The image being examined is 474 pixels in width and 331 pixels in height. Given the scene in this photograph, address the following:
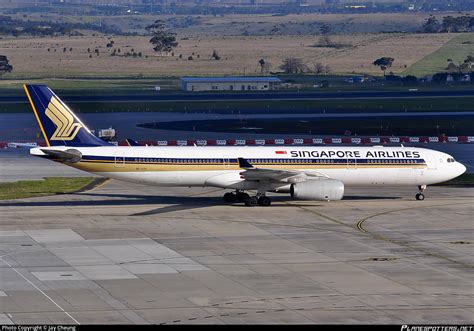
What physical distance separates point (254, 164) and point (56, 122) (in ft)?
40.6

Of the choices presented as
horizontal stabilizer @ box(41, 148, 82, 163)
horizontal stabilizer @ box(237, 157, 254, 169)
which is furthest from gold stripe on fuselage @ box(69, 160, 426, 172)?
horizontal stabilizer @ box(237, 157, 254, 169)

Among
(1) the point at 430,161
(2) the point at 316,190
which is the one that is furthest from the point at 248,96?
(2) the point at 316,190

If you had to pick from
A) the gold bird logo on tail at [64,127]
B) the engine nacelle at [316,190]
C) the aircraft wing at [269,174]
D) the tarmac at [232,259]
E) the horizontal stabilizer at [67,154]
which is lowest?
the tarmac at [232,259]

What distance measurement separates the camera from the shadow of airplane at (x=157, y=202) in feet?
213

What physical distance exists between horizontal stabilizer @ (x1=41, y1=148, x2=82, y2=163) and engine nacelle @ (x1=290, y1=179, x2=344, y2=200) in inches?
509

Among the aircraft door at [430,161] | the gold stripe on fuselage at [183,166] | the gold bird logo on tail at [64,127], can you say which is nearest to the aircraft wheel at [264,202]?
the gold stripe on fuselage at [183,166]

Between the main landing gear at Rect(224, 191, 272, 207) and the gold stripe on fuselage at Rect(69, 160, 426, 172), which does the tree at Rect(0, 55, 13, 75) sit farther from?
the gold stripe on fuselage at Rect(69, 160, 426, 172)

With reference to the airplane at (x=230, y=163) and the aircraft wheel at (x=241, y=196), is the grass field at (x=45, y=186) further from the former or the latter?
the aircraft wheel at (x=241, y=196)

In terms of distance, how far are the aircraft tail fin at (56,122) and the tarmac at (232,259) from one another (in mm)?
4068

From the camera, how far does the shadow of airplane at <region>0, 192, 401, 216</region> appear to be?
65.1 m

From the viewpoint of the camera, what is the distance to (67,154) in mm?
62500

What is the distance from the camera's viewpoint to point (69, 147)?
63938 millimetres

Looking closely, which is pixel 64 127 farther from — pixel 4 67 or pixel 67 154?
pixel 4 67

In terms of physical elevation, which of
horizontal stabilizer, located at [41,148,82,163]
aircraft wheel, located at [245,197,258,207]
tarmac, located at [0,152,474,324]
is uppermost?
horizontal stabilizer, located at [41,148,82,163]
